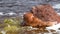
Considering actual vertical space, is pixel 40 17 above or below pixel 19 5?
above

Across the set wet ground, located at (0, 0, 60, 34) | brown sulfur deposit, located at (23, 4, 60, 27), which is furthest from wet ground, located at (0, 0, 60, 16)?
brown sulfur deposit, located at (23, 4, 60, 27)

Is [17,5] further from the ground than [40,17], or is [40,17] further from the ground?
[40,17]

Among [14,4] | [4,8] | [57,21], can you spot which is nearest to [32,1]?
[14,4]

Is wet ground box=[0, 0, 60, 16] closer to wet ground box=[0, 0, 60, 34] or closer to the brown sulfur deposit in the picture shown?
wet ground box=[0, 0, 60, 34]

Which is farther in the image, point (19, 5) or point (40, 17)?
point (19, 5)

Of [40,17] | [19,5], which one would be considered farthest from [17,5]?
[40,17]

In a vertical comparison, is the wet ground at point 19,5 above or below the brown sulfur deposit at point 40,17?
below

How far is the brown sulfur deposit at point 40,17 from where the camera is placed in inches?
403

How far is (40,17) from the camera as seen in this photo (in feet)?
34.2

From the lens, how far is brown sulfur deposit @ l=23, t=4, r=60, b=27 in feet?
33.6

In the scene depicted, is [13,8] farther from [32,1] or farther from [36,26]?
[36,26]

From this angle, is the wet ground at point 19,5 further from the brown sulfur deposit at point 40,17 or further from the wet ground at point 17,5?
the brown sulfur deposit at point 40,17

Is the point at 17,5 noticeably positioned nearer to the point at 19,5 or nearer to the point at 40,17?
the point at 19,5

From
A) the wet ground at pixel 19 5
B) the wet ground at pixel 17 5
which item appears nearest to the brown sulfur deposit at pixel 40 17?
the wet ground at pixel 19 5
